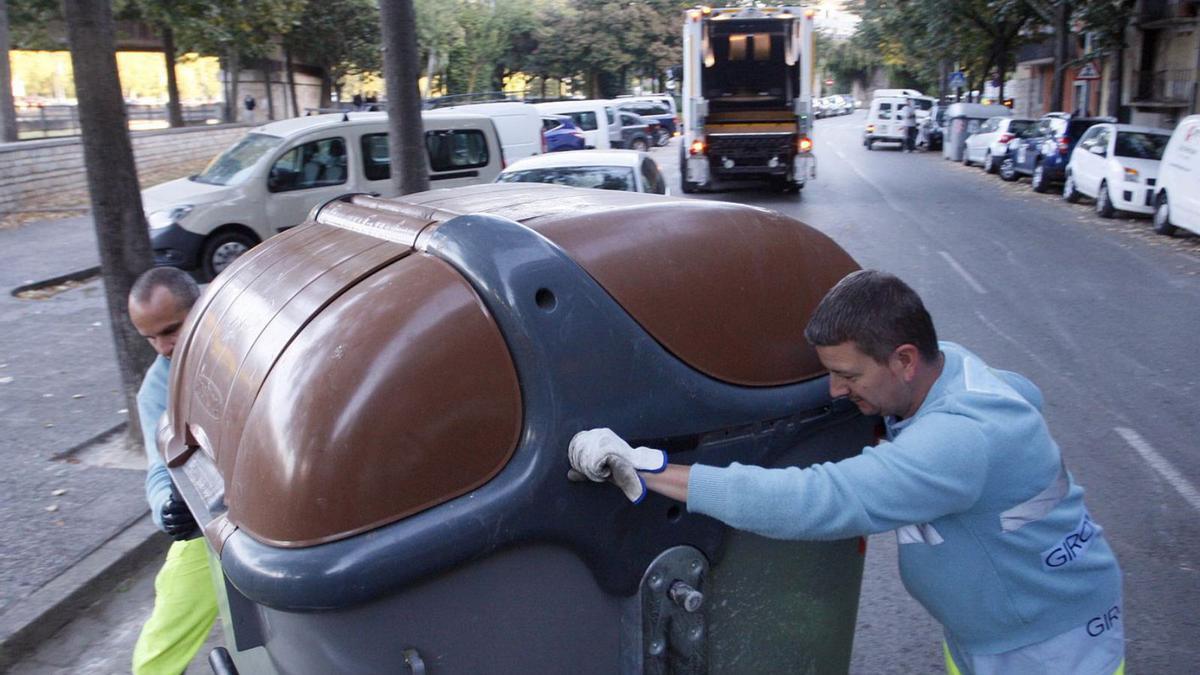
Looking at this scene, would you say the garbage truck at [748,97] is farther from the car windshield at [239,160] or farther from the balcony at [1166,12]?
the balcony at [1166,12]

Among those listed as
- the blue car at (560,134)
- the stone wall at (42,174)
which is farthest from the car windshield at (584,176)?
the blue car at (560,134)

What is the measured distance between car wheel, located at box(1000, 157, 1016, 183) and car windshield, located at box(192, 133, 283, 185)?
58.5 ft

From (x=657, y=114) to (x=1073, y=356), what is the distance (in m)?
32.7

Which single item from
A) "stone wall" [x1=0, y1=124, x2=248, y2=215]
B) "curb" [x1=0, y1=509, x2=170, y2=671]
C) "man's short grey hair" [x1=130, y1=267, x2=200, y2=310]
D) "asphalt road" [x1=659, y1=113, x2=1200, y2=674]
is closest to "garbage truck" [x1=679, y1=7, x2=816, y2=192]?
"asphalt road" [x1=659, y1=113, x2=1200, y2=674]

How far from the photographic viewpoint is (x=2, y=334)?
970cm

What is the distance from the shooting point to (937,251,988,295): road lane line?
1110 cm

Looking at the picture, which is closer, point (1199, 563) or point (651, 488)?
point (651, 488)

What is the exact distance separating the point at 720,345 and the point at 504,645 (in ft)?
2.59

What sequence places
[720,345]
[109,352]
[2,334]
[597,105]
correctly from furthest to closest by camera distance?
[597,105]
[2,334]
[109,352]
[720,345]

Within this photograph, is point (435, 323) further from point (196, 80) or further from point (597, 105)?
point (196, 80)

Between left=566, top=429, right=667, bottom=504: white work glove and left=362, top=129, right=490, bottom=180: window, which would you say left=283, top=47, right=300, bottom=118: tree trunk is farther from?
left=566, top=429, right=667, bottom=504: white work glove

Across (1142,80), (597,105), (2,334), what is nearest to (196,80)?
(597,105)

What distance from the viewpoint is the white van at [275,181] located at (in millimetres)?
12023

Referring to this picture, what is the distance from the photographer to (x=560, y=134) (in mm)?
25672
